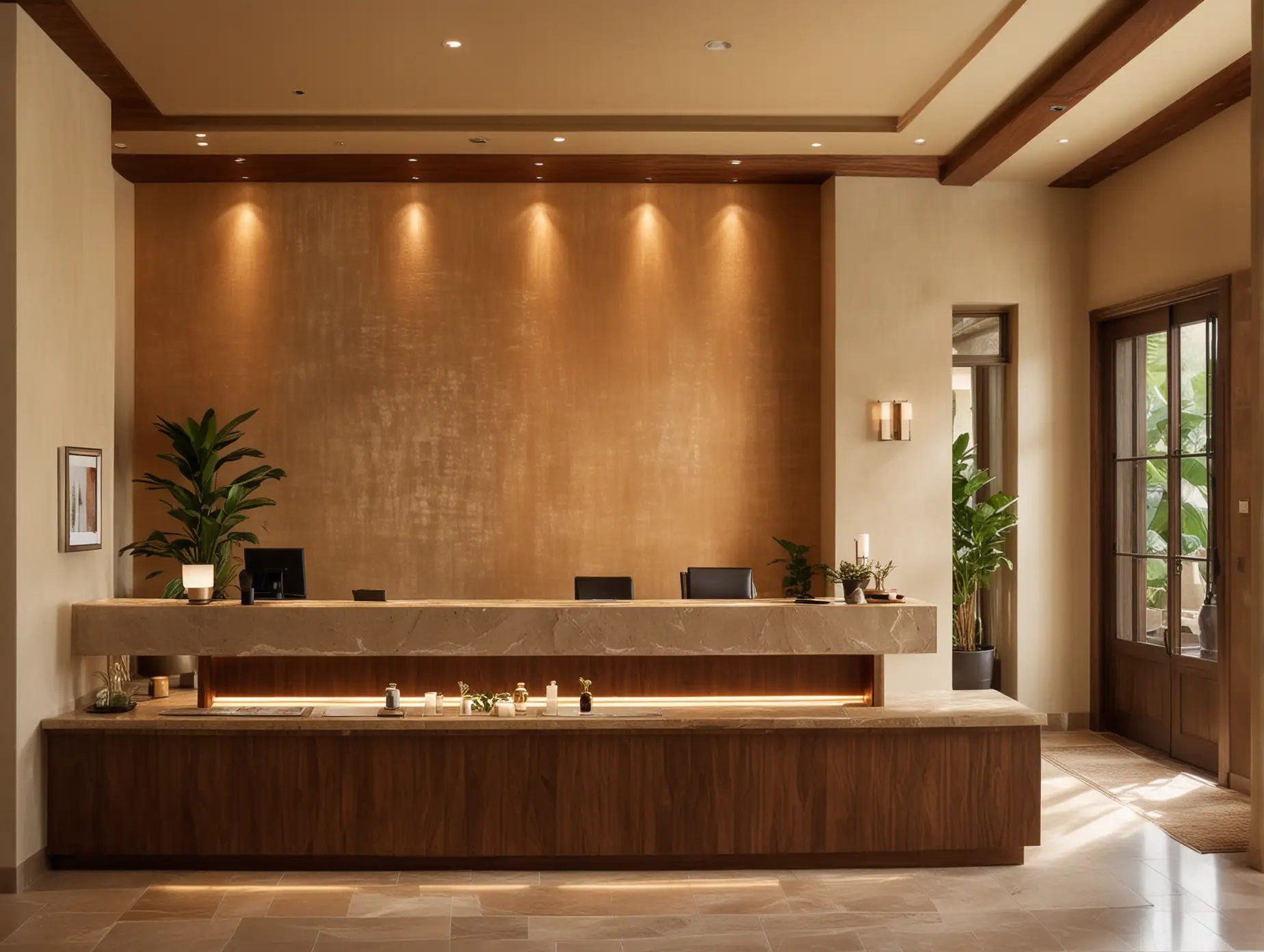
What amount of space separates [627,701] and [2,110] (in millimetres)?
3655

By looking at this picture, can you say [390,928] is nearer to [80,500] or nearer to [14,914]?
[14,914]

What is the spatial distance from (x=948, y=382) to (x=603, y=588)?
2.82 meters

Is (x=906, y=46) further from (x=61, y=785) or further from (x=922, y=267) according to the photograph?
(x=61, y=785)

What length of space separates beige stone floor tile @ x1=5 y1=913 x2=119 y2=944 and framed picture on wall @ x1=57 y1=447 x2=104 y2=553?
5.18 feet

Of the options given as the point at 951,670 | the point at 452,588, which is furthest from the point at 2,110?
the point at 951,670

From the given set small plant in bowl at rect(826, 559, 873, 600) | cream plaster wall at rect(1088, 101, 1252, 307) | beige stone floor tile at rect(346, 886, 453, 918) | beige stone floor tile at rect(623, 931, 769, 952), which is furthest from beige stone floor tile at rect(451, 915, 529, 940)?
cream plaster wall at rect(1088, 101, 1252, 307)

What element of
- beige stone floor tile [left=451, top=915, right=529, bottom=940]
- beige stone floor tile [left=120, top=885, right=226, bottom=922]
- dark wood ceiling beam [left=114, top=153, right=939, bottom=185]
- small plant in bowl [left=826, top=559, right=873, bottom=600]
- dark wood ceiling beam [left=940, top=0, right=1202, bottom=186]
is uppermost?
dark wood ceiling beam [left=114, top=153, right=939, bottom=185]

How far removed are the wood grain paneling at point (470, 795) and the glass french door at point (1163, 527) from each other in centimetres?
290

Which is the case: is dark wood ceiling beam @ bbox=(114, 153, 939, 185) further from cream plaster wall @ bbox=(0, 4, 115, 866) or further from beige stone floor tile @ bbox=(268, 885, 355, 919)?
beige stone floor tile @ bbox=(268, 885, 355, 919)

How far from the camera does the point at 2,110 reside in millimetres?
4602

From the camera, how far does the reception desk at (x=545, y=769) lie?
15.4ft

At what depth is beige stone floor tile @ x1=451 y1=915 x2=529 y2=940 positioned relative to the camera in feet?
13.3

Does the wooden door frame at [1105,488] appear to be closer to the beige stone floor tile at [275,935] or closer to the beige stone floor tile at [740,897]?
the beige stone floor tile at [740,897]

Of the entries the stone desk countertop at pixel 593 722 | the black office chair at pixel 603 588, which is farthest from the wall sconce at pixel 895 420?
the stone desk countertop at pixel 593 722
